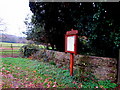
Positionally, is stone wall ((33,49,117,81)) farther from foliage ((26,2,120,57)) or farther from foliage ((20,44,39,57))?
foliage ((20,44,39,57))

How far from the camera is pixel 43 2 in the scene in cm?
724

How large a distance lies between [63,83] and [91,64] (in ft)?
5.19

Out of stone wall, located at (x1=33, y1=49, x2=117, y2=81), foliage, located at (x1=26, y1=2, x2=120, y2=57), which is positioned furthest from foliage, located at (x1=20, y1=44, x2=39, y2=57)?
stone wall, located at (x1=33, y1=49, x2=117, y2=81)

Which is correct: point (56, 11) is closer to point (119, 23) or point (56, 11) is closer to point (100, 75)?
point (119, 23)

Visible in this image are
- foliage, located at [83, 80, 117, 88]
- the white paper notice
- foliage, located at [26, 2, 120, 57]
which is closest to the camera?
foliage, located at [83, 80, 117, 88]

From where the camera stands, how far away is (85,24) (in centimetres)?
594

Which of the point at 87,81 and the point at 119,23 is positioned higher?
the point at 119,23

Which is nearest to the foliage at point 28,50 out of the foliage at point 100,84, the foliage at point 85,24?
the foliage at point 85,24

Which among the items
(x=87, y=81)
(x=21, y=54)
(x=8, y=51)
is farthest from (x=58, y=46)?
(x=8, y=51)

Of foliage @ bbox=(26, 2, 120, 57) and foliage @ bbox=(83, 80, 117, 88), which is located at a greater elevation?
foliage @ bbox=(26, 2, 120, 57)

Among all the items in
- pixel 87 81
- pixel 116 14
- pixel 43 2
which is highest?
pixel 43 2

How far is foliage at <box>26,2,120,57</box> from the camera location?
496cm

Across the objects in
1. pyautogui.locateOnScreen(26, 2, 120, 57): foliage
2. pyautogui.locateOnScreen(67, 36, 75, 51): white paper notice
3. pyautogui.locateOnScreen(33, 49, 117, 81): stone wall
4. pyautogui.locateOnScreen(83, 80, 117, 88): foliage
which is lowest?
pyautogui.locateOnScreen(83, 80, 117, 88): foliage

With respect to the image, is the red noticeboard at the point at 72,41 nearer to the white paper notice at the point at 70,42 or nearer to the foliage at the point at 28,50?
the white paper notice at the point at 70,42
